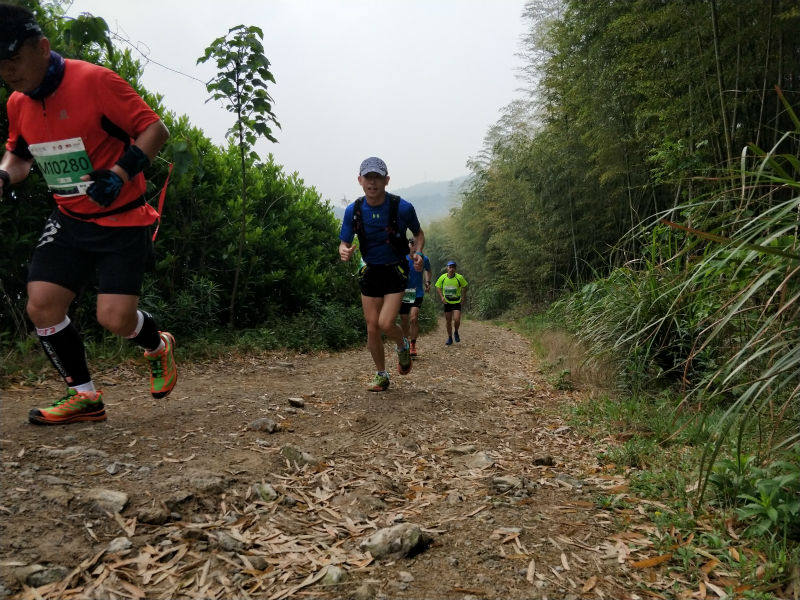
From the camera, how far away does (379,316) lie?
3930 millimetres

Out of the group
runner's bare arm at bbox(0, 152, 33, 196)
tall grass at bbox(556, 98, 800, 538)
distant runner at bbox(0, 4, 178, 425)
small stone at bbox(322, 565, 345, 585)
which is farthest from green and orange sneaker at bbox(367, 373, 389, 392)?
runner's bare arm at bbox(0, 152, 33, 196)

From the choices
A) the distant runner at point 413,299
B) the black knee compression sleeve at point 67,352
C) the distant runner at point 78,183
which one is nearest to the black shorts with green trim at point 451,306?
the distant runner at point 413,299

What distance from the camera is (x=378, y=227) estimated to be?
12.6 ft

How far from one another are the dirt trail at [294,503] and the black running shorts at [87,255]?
2.45 ft

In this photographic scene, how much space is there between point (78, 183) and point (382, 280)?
2153mm

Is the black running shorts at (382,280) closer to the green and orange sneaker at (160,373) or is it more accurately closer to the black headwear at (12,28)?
the green and orange sneaker at (160,373)

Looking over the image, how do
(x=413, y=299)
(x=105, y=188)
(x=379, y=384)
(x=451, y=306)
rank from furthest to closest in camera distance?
1. (x=451, y=306)
2. (x=413, y=299)
3. (x=379, y=384)
4. (x=105, y=188)

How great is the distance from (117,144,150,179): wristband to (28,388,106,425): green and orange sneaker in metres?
1.18

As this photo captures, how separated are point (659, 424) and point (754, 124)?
166 inches

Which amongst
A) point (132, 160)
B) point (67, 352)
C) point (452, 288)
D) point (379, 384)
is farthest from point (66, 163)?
point (452, 288)

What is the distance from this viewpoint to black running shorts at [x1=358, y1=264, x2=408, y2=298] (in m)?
3.91

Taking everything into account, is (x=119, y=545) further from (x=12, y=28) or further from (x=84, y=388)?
(x=12, y=28)

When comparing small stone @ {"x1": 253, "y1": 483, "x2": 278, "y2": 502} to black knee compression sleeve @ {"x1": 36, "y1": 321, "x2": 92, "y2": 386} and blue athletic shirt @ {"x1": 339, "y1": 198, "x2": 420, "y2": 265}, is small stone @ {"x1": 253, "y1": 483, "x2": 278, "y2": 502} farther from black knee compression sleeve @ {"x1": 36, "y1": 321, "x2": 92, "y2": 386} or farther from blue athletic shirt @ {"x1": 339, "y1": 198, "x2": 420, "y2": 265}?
blue athletic shirt @ {"x1": 339, "y1": 198, "x2": 420, "y2": 265}

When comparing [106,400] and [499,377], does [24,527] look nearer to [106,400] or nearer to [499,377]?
[106,400]
